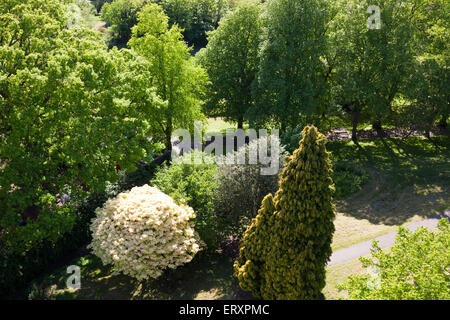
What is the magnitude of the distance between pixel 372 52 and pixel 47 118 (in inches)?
957

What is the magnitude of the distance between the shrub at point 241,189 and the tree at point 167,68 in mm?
10257

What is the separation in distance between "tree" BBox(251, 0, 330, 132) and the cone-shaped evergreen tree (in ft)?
56.5

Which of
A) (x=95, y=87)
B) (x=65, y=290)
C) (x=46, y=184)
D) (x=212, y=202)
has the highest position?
(x=95, y=87)

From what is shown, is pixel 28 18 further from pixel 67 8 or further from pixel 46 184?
pixel 46 184

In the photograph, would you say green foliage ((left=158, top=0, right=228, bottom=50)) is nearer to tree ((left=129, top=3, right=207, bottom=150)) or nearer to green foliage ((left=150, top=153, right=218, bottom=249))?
tree ((left=129, top=3, right=207, bottom=150))

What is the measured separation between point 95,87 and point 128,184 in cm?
575

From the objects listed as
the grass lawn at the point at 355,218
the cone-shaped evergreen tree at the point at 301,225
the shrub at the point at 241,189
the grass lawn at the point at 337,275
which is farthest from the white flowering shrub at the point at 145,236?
the grass lawn at the point at 337,275

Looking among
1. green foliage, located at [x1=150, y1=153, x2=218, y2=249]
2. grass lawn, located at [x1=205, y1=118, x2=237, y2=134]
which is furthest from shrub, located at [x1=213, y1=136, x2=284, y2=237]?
grass lawn, located at [x1=205, y1=118, x2=237, y2=134]

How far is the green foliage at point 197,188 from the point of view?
15844mm

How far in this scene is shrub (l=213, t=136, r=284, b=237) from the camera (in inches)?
630

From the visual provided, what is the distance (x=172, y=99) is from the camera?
998 inches

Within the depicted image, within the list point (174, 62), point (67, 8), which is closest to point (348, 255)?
point (174, 62)

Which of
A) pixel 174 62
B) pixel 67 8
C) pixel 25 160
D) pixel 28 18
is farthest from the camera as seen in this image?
pixel 174 62

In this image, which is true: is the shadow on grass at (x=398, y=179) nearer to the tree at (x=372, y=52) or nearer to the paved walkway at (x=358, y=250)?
the paved walkway at (x=358, y=250)
